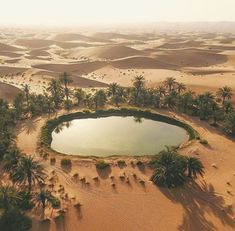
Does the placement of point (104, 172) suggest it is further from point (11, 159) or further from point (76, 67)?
point (76, 67)

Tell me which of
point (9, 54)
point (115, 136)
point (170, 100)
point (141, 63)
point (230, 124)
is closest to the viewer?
point (230, 124)

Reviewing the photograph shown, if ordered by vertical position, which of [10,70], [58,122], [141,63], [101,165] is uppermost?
[101,165]

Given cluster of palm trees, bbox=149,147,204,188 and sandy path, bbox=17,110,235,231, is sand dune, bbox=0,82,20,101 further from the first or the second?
cluster of palm trees, bbox=149,147,204,188

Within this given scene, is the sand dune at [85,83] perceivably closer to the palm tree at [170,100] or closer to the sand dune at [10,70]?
the sand dune at [10,70]

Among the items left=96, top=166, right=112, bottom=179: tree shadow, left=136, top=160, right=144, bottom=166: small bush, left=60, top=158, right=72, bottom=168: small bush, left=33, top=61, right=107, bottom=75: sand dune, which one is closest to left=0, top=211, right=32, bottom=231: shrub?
left=96, top=166, right=112, bottom=179: tree shadow

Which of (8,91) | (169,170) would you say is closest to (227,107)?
(169,170)

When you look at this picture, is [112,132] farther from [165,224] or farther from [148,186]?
[165,224]
